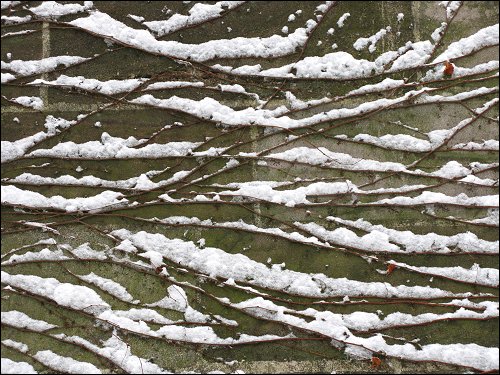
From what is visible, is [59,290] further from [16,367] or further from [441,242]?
[441,242]

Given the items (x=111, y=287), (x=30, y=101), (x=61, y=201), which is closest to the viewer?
(x=111, y=287)

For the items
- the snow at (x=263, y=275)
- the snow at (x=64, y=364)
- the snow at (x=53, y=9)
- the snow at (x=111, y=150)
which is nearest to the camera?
the snow at (x=64, y=364)

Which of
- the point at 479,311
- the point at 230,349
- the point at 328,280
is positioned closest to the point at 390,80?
the point at 328,280

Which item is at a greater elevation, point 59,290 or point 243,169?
point 243,169

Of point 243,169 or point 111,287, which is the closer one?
point 111,287

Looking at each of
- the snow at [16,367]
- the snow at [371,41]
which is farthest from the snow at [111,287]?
the snow at [371,41]

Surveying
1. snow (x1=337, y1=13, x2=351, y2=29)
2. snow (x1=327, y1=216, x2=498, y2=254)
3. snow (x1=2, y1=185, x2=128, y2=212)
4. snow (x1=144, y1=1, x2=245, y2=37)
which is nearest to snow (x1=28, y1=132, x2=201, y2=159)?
snow (x1=2, y1=185, x2=128, y2=212)

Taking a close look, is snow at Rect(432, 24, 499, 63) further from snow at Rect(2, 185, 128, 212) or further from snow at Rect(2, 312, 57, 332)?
snow at Rect(2, 312, 57, 332)

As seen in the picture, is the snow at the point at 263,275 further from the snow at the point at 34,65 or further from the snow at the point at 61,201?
the snow at the point at 34,65

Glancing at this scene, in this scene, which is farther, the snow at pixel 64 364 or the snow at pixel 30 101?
the snow at pixel 30 101

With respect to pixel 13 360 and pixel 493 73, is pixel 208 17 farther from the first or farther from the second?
pixel 13 360

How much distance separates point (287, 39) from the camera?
14.9 ft

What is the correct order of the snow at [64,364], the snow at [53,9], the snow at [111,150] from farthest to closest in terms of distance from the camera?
the snow at [53,9] < the snow at [111,150] < the snow at [64,364]

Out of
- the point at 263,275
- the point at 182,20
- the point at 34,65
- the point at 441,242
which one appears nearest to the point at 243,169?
the point at 263,275
